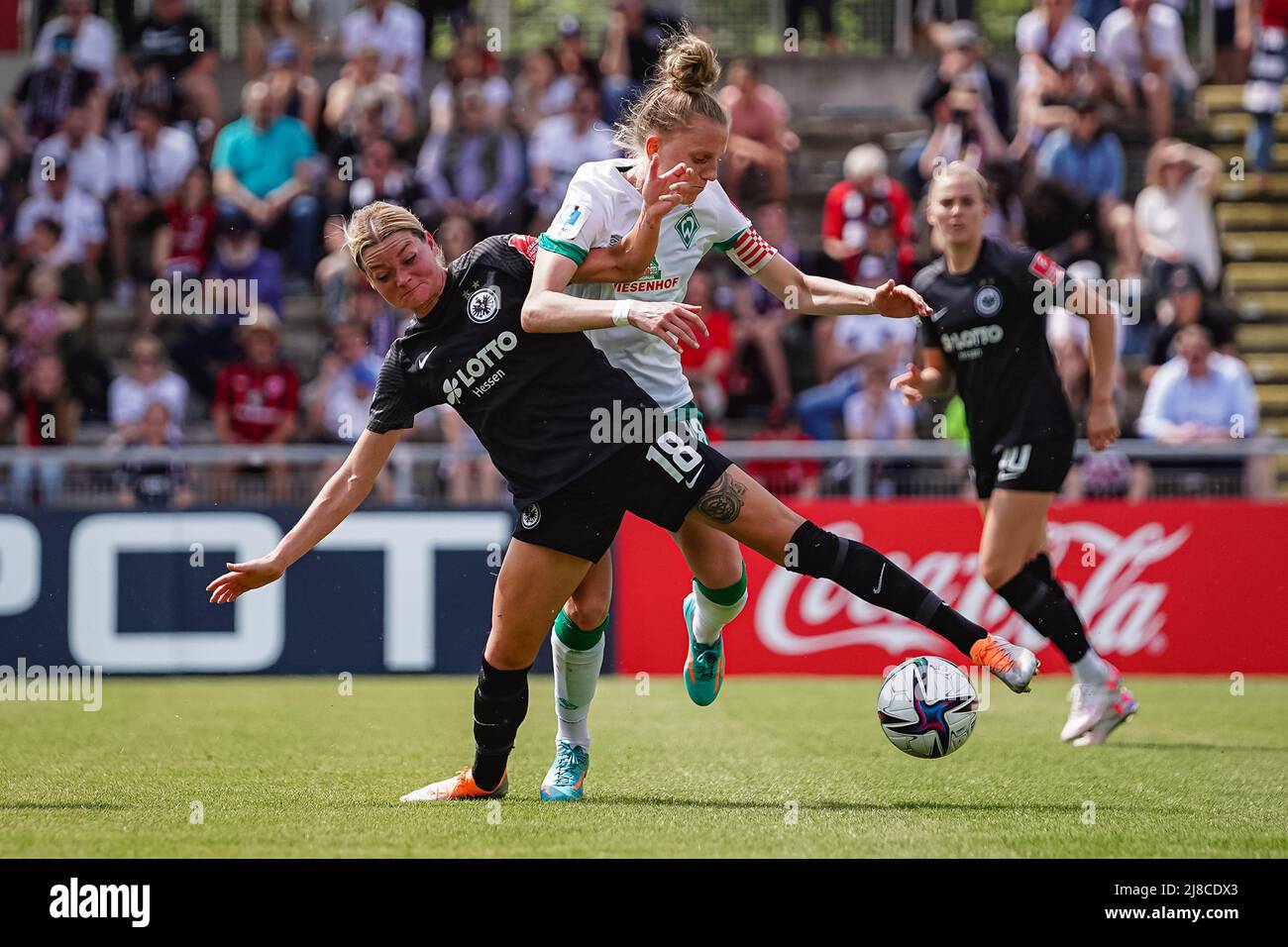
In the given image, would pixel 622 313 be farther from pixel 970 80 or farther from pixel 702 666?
pixel 970 80

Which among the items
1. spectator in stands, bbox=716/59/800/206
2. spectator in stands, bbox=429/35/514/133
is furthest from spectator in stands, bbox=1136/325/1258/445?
spectator in stands, bbox=429/35/514/133

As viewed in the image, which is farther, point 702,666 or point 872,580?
point 702,666

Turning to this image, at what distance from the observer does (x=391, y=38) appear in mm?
18078

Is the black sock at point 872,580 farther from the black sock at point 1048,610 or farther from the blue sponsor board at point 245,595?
the blue sponsor board at point 245,595

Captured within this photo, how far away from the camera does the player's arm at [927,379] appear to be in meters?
8.12

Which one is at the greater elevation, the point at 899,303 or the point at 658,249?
the point at 658,249

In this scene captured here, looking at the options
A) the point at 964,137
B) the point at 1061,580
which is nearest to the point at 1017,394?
the point at 1061,580

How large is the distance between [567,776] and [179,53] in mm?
12753

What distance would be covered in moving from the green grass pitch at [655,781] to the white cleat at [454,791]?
92 mm

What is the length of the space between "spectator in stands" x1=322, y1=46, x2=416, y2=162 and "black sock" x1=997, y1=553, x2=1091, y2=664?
8.95 m

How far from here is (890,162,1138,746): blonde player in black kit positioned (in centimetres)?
881

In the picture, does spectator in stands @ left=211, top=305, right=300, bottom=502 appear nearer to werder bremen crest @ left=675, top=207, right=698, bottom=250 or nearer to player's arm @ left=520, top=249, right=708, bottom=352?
werder bremen crest @ left=675, top=207, right=698, bottom=250
